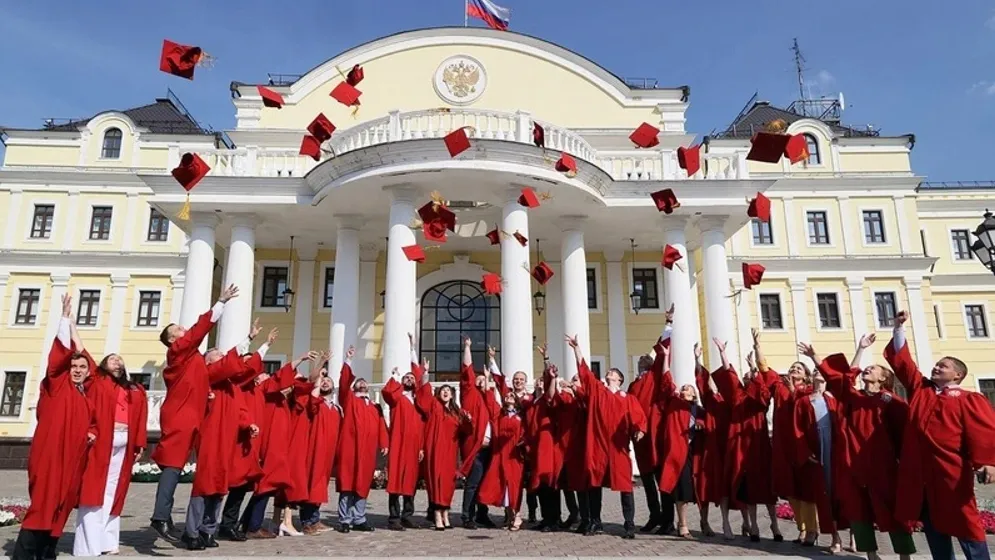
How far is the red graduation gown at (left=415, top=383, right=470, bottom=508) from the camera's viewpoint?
8.70m

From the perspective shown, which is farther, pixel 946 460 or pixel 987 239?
pixel 987 239

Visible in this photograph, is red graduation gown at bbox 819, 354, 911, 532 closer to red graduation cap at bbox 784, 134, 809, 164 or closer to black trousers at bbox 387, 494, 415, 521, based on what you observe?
black trousers at bbox 387, 494, 415, 521

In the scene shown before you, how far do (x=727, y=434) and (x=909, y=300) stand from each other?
848 inches

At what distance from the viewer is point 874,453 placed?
614cm

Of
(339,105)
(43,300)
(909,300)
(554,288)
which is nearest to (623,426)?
(554,288)

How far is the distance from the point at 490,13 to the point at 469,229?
8.36 metres

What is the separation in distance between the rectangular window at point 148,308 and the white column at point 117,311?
0.55m

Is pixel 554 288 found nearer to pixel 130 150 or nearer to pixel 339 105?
pixel 339 105

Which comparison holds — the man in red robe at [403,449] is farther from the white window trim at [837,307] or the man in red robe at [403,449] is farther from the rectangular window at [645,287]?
the white window trim at [837,307]

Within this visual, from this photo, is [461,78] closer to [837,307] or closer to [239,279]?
[239,279]

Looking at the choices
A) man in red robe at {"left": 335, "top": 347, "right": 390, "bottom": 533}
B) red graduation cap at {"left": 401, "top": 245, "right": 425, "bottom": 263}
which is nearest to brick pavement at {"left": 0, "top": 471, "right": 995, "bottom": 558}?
man in red robe at {"left": 335, "top": 347, "right": 390, "bottom": 533}

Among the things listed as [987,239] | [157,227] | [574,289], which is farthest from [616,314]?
[157,227]

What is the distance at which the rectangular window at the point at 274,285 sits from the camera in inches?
862

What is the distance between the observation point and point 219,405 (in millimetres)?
7070
